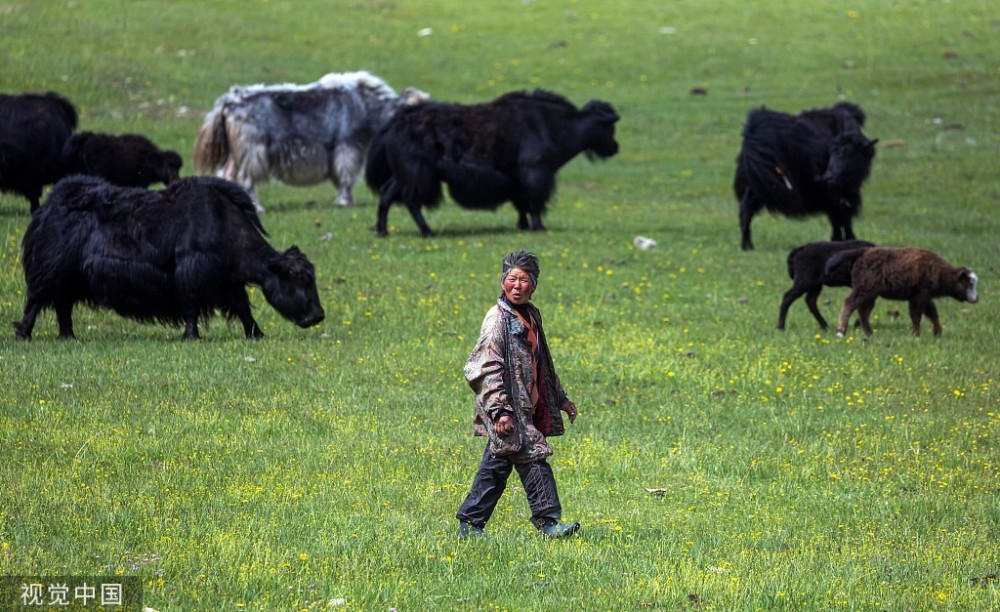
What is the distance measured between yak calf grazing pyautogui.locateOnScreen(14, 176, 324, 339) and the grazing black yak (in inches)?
260

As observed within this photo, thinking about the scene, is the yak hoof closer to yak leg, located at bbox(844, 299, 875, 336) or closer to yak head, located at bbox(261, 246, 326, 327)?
yak head, located at bbox(261, 246, 326, 327)

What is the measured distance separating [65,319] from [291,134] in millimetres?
9930

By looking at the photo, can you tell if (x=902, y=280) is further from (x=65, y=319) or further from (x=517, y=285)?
(x=65, y=319)

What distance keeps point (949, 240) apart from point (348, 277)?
390 inches

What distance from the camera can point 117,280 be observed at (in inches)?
521

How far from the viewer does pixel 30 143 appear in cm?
1941

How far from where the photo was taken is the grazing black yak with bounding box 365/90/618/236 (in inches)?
808

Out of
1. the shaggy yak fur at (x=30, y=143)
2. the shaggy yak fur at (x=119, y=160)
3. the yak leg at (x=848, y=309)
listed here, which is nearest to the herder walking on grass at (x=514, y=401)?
the yak leg at (x=848, y=309)

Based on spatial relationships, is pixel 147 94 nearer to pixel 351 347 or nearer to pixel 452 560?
pixel 351 347

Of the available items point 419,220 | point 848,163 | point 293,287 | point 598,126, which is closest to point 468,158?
point 419,220

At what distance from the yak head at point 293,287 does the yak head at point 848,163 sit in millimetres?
9100

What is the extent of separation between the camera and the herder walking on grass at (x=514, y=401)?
23.5ft

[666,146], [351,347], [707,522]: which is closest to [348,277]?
[351,347]

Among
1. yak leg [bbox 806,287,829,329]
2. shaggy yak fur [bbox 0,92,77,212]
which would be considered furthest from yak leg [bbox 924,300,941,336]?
shaggy yak fur [bbox 0,92,77,212]
